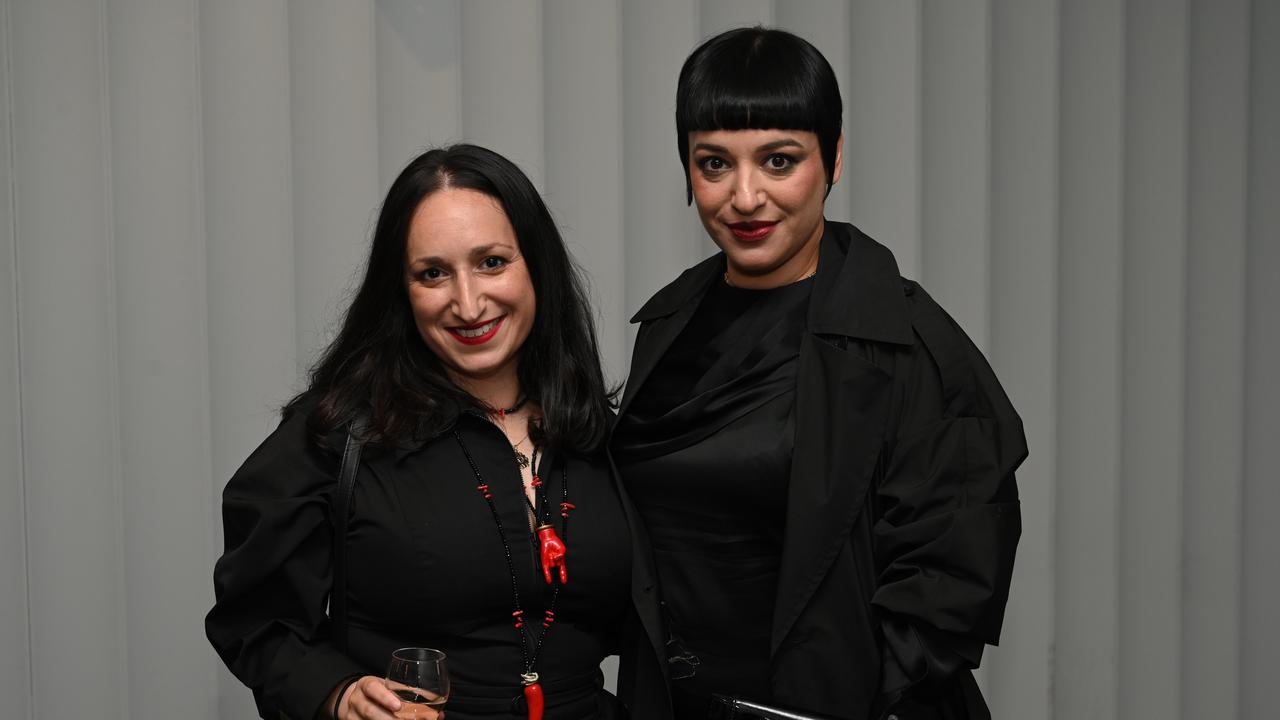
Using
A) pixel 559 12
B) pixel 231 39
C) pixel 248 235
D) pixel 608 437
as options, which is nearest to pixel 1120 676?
pixel 608 437

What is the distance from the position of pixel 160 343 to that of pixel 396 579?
92cm

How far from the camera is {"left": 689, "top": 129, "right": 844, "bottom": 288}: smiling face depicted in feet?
Result: 5.14

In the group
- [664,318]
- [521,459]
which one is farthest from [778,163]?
[521,459]

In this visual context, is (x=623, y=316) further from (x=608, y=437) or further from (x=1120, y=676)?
(x=1120, y=676)

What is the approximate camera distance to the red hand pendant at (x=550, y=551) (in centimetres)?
156

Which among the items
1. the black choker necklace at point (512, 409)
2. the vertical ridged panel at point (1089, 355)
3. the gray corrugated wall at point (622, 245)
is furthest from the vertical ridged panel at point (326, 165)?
the vertical ridged panel at point (1089, 355)

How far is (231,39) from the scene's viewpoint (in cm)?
222

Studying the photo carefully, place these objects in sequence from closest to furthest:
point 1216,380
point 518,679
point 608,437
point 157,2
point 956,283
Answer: point 518,679, point 608,437, point 157,2, point 956,283, point 1216,380

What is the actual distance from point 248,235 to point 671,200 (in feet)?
2.77

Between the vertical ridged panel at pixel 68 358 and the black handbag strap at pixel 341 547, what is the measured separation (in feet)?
2.71

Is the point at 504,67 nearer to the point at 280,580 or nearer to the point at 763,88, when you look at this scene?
the point at 763,88

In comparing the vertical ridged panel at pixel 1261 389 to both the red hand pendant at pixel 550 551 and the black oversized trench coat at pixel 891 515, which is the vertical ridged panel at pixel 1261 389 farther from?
the red hand pendant at pixel 550 551

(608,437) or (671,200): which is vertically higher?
(671,200)

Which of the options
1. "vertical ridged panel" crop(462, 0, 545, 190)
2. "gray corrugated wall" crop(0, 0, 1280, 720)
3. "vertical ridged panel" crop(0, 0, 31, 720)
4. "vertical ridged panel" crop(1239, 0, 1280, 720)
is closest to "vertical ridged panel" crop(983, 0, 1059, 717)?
"gray corrugated wall" crop(0, 0, 1280, 720)
